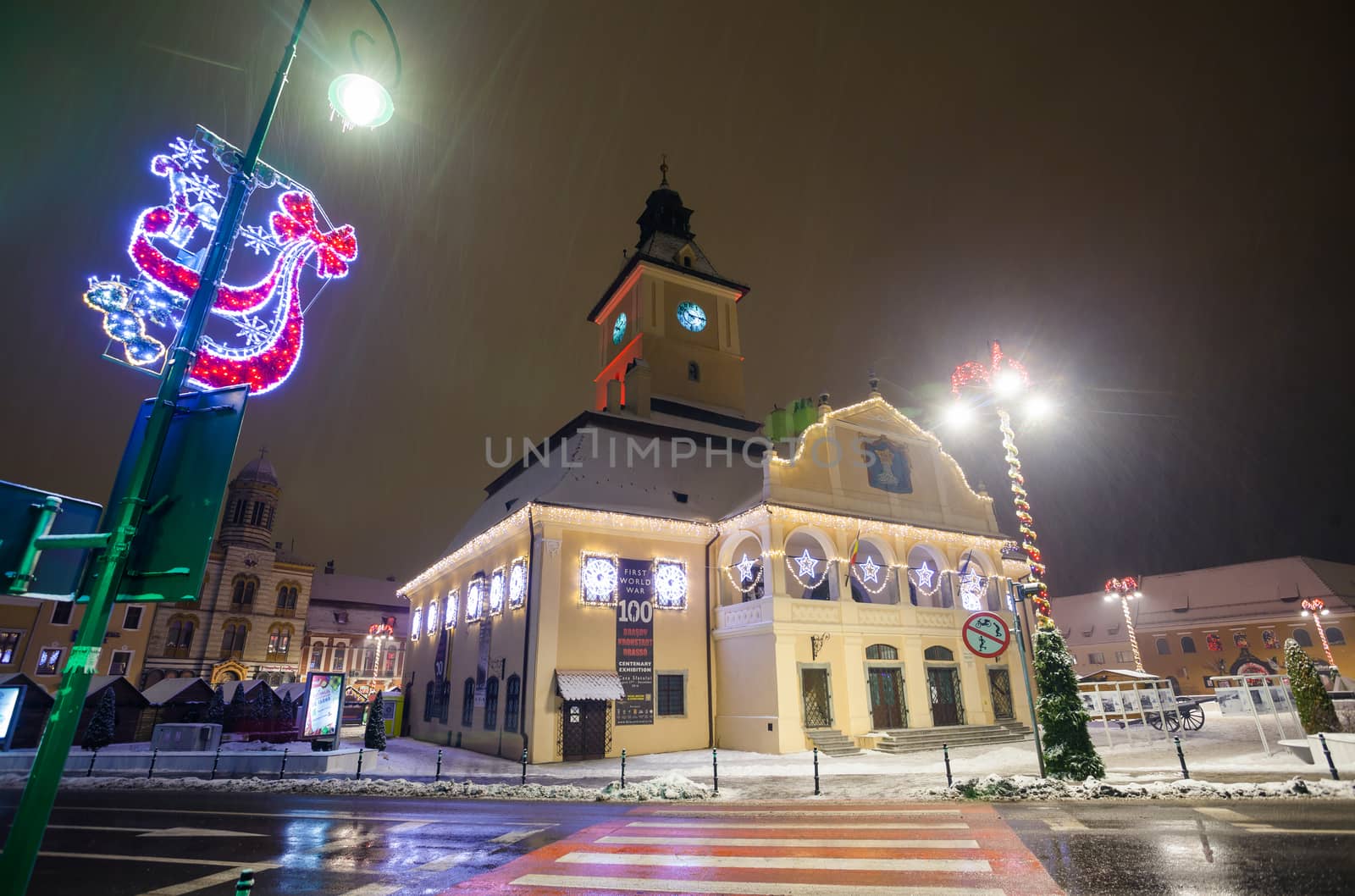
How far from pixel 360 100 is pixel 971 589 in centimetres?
2994

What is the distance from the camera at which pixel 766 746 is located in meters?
22.4

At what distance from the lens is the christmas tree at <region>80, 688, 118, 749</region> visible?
84.2ft

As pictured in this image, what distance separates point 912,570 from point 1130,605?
52.0 metres

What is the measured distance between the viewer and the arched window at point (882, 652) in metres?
25.4

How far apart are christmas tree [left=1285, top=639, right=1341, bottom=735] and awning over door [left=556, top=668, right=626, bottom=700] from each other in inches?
745

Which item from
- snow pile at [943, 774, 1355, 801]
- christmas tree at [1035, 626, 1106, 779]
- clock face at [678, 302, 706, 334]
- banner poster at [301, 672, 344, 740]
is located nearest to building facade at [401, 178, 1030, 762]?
banner poster at [301, 672, 344, 740]

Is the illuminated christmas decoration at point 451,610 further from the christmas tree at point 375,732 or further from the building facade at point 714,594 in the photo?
the christmas tree at point 375,732

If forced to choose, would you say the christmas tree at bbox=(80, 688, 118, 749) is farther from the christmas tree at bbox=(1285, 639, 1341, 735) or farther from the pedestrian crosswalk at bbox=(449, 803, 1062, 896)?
the christmas tree at bbox=(1285, 639, 1341, 735)

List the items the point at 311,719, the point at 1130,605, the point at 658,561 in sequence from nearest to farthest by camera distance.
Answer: the point at 311,719 < the point at 658,561 < the point at 1130,605

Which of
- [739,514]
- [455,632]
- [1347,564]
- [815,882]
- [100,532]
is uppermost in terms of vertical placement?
[1347,564]

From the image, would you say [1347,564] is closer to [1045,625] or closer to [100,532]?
[1045,625]

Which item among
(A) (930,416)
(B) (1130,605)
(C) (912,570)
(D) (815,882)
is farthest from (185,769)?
(B) (1130,605)

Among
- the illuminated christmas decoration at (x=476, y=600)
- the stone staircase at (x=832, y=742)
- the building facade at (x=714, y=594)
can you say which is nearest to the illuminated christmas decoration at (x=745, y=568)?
the building facade at (x=714, y=594)

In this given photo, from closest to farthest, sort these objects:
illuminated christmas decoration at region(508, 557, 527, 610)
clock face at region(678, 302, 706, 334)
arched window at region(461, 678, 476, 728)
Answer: illuminated christmas decoration at region(508, 557, 527, 610) < arched window at region(461, 678, 476, 728) < clock face at region(678, 302, 706, 334)
